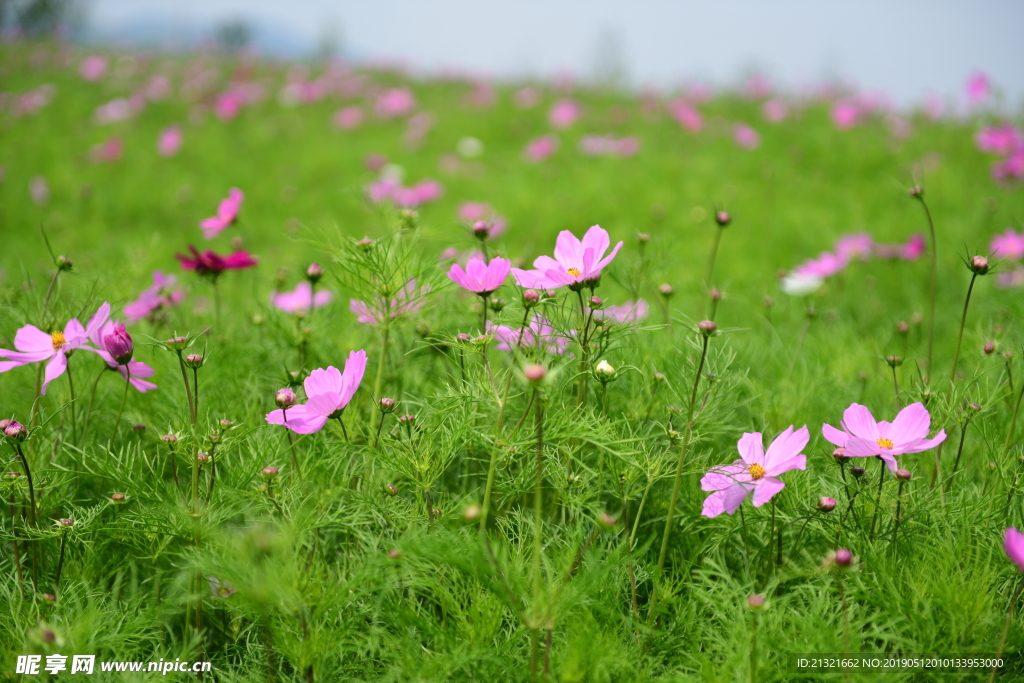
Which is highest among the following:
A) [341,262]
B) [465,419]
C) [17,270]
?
[341,262]

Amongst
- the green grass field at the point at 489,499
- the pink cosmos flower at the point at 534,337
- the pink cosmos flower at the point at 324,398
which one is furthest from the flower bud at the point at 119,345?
the pink cosmos flower at the point at 534,337

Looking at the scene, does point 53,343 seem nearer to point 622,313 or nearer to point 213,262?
point 213,262

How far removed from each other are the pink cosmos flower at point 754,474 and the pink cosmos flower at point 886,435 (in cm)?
5

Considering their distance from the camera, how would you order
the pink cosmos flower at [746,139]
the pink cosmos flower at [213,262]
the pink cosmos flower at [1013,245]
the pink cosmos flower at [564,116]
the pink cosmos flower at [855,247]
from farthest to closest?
1. the pink cosmos flower at [564,116]
2. the pink cosmos flower at [746,139]
3. the pink cosmos flower at [855,247]
4. the pink cosmos flower at [1013,245]
5. the pink cosmos flower at [213,262]

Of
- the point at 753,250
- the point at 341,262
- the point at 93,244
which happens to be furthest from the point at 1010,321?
the point at 93,244

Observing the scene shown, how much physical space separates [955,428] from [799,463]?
1.98 ft

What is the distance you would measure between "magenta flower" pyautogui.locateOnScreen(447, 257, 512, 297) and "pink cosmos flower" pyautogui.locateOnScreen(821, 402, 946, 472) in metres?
0.44

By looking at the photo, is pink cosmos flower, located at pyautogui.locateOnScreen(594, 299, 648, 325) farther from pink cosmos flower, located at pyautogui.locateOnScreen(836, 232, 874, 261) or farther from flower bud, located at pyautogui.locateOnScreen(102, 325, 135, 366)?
pink cosmos flower, located at pyautogui.locateOnScreen(836, 232, 874, 261)

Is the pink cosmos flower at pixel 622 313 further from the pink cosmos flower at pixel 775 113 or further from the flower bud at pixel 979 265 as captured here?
the pink cosmos flower at pixel 775 113

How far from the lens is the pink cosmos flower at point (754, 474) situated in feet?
2.64

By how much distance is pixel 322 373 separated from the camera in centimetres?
83

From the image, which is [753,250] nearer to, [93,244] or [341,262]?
[341,262]

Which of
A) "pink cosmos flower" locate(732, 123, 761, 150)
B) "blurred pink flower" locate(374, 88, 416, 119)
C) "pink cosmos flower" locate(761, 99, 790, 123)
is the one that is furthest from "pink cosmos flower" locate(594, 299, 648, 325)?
"blurred pink flower" locate(374, 88, 416, 119)

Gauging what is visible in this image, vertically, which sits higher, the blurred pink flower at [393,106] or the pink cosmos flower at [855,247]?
the pink cosmos flower at [855,247]
